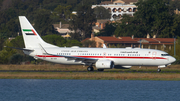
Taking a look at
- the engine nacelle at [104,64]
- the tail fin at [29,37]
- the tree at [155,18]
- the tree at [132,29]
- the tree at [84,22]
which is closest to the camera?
the engine nacelle at [104,64]

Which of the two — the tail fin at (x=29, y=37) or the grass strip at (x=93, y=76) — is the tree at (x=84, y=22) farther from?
the grass strip at (x=93, y=76)

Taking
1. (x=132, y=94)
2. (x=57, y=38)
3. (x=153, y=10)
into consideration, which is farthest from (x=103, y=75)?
(x=153, y=10)

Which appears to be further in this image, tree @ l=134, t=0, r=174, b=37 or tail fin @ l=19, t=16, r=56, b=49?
tree @ l=134, t=0, r=174, b=37

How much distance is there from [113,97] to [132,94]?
2616 millimetres

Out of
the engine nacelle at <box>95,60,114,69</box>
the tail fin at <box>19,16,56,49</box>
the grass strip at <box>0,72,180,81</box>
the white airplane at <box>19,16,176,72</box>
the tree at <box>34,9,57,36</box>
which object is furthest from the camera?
the tree at <box>34,9,57,36</box>

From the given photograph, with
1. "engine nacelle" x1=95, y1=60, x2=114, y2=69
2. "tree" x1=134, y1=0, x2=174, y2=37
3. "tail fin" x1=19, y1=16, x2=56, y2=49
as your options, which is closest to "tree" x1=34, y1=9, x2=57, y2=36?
"tree" x1=134, y1=0, x2=174, y2=37

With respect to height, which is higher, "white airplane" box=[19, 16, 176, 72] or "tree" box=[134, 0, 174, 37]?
"tree" box=[134, 0, 174, 37]

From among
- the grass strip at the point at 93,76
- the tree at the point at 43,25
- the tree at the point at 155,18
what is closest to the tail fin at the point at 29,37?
the grass strip at the point at 93,76

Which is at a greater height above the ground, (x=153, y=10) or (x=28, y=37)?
(x=153, y=10)

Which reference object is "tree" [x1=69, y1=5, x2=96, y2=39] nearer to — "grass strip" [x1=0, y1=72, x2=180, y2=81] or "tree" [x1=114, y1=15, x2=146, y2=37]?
"tree" [x1=114, y1=15, x2=146, y2=37]

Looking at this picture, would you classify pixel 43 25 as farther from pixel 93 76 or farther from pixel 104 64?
pixel 93 76

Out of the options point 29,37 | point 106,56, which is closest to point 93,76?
point 106,56

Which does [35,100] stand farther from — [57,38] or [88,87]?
[57,38]

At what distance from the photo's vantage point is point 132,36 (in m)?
131
